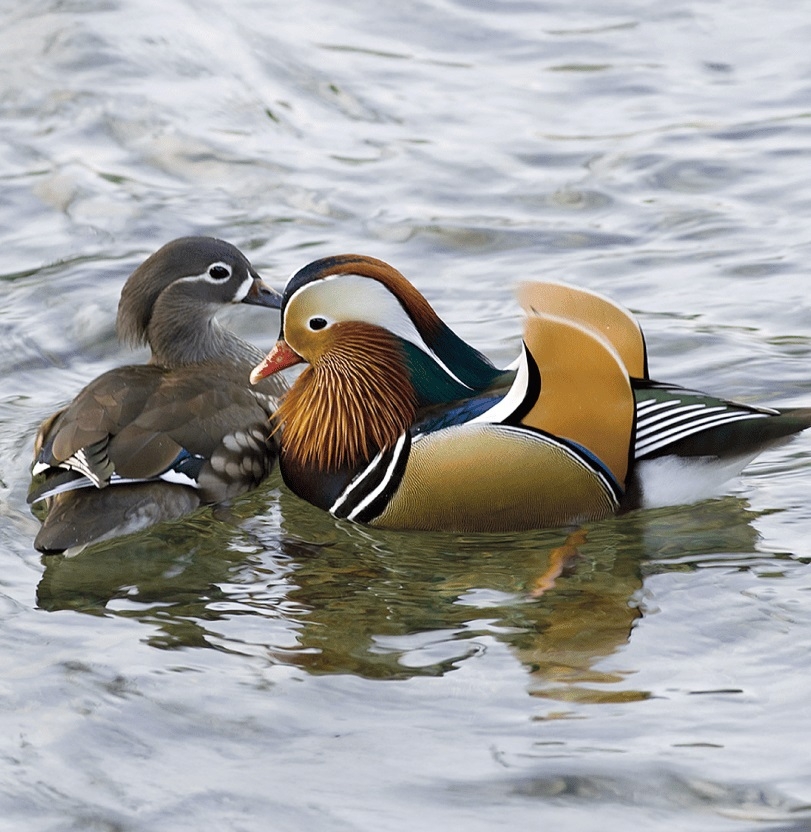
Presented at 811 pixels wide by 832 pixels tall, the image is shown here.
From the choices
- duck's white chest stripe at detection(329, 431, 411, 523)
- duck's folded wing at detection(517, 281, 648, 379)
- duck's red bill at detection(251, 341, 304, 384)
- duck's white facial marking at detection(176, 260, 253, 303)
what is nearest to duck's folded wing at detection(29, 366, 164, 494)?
Answer: duck's red bill at detection(251, 341, 304, 384)

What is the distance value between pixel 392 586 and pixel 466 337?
220 cm

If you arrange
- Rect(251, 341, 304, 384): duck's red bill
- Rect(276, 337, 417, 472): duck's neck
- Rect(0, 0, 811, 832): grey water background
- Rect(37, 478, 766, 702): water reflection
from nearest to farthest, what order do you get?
Rect(0, 0, 811, 832): grey water background, Rect(37, 478, 766, 702): water reflection, Rect(276, 337, 417, 472): duck's neck, Rect(251, 341, 304, 384): duck's red bill

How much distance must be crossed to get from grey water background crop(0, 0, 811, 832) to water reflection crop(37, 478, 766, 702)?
0.05 feet

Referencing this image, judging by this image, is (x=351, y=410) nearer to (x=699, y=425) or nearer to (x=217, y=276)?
(x=217, y=276)

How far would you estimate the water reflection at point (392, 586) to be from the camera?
14.6 feet

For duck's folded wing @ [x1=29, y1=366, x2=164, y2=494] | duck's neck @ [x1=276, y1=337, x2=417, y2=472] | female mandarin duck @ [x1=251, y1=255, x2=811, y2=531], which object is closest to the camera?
female mandarin duck @ [x1=251, y1=255, x2=811, y2=531]

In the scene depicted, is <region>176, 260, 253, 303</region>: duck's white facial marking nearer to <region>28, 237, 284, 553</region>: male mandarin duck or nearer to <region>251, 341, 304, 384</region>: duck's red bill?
<region>28, 237, 284, 553</region>: male mandarin duck

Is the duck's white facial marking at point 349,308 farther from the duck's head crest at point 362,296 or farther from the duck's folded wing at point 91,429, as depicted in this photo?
the duck's folded wing at point 91,429

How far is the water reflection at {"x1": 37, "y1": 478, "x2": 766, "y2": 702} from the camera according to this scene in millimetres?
4445

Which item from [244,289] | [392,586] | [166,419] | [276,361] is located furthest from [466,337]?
[392,586]

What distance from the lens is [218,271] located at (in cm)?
604

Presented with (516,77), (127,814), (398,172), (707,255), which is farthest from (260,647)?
Result: (516,77)

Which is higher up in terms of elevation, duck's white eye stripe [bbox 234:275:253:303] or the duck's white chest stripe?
duck's white eye stripe [bbox 234:275:253:303]

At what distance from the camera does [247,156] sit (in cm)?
915
